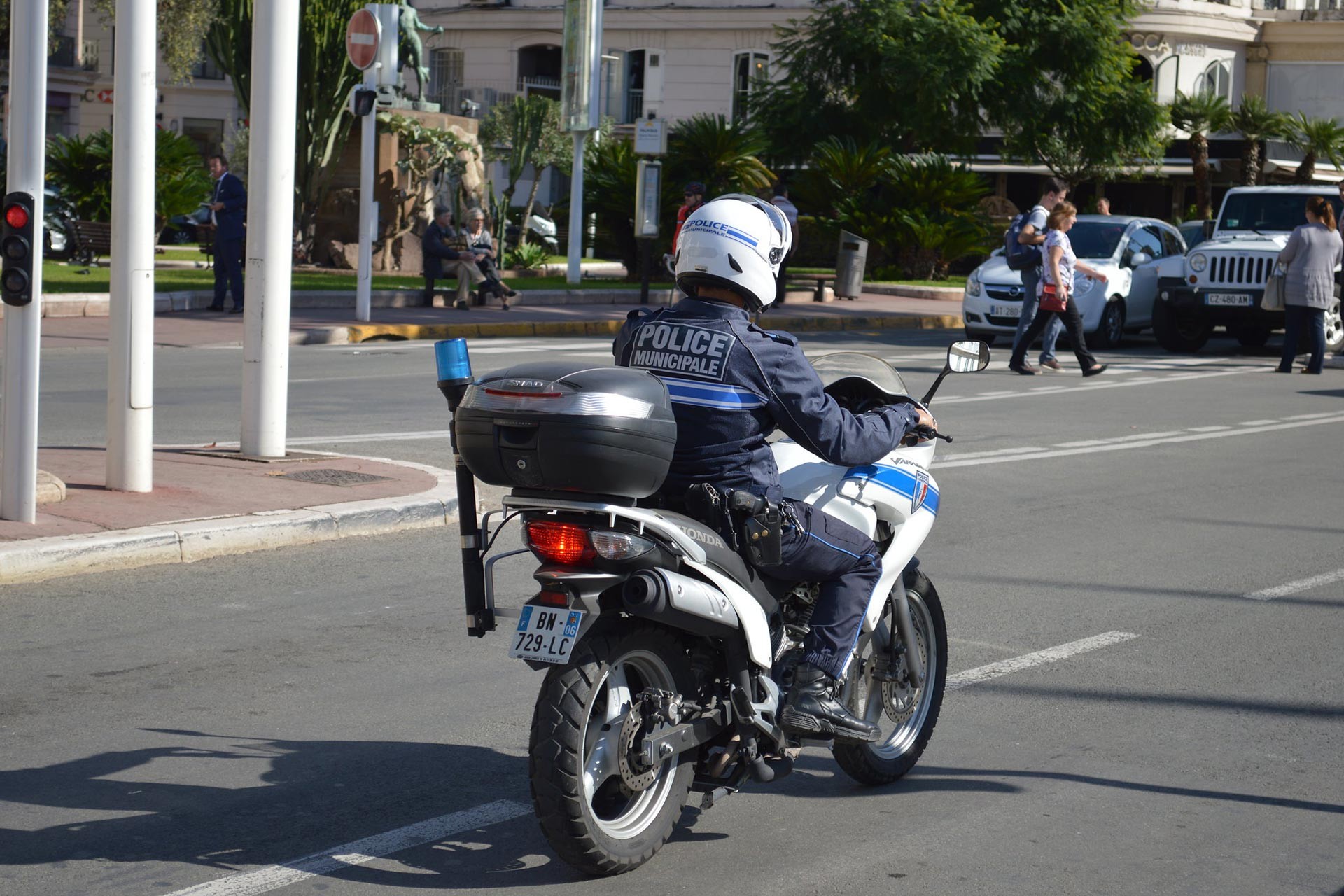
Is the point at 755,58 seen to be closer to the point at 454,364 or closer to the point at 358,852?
the point at 454,364

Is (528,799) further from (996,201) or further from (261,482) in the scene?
(996,201)

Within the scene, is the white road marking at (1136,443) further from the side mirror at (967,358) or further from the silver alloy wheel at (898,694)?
the side mirror at (967,358)

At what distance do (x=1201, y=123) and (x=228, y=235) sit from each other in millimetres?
35384

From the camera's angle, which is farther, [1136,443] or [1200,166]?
[1200,166]

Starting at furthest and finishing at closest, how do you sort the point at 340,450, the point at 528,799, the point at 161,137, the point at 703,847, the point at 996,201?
the point at 996,201
the point at 161,137
the point at 340,450
the point at 528,799
the point at 703,847

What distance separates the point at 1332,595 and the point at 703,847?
4.65 metres

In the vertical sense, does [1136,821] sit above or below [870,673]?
below

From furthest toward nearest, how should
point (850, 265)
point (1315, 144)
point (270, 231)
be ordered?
point (1315, 144) → point (850, 265) → point (270, 231)

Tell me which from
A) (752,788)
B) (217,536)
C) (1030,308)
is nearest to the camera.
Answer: (752,788)

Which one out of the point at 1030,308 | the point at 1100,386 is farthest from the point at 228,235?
Result: the point at 1100,386

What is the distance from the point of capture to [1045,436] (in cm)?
1311

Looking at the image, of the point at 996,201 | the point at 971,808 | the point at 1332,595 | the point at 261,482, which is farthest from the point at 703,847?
the point at 996,201

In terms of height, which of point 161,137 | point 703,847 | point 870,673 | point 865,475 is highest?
point 161,137

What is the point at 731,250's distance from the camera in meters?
4.24
